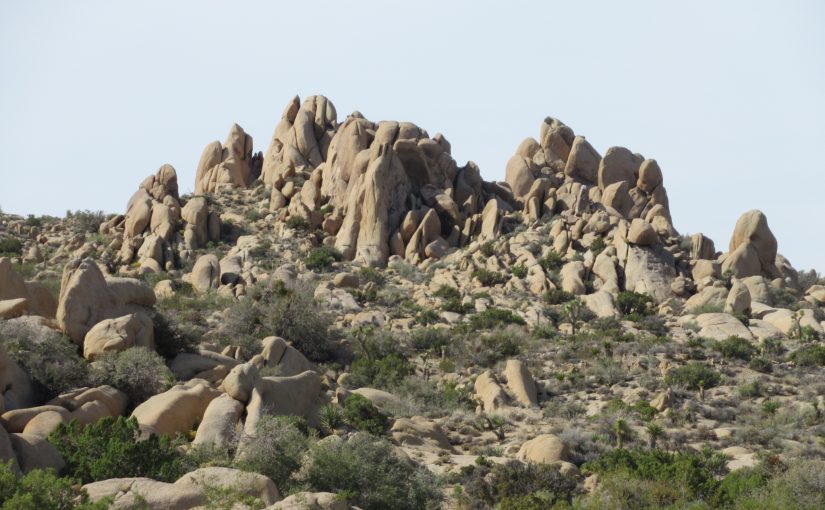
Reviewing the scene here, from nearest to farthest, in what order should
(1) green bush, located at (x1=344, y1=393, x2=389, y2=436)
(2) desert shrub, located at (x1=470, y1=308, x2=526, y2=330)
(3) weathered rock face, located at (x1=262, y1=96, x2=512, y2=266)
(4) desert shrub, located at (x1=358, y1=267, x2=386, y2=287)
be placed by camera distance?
(1) green bush, located at (x1=344, y1=393, x2=389, y2=436) < (2) desert shrub, located at (x1=470, y1=308, x2=526, y2=330) < (4) desert shrub, located at (x1=358, y1=267, x2=386, y2=287) < (3) weathered rock face, located at (x1=262, y1=96, x2=512, y2=266)

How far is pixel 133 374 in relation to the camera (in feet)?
91.4

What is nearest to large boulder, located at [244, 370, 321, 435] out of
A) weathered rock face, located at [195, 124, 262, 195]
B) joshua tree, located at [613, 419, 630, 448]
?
joshua tree, located at [613, 419, 630, 448]

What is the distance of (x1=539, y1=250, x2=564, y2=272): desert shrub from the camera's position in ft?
169

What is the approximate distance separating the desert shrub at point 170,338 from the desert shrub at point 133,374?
3400 millimetres

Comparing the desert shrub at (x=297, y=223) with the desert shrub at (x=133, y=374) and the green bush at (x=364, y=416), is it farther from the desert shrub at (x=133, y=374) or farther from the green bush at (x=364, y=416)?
the desert shrub at (x=133, y=374)

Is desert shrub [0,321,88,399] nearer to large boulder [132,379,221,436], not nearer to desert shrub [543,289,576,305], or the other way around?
large boulder [132,379,221,436]

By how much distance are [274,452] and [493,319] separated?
24.2 metres

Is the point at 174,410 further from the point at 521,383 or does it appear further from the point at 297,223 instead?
the point at 297,223

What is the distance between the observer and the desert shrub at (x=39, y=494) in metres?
15.9

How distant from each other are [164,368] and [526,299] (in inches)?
969

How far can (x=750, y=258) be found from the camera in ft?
170

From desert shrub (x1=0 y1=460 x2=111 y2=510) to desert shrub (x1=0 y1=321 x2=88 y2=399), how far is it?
10.2 meters

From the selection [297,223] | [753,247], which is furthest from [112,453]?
[753,247]

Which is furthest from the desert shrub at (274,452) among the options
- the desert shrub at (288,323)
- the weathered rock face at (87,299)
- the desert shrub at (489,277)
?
the desert shrub at (489,277)
